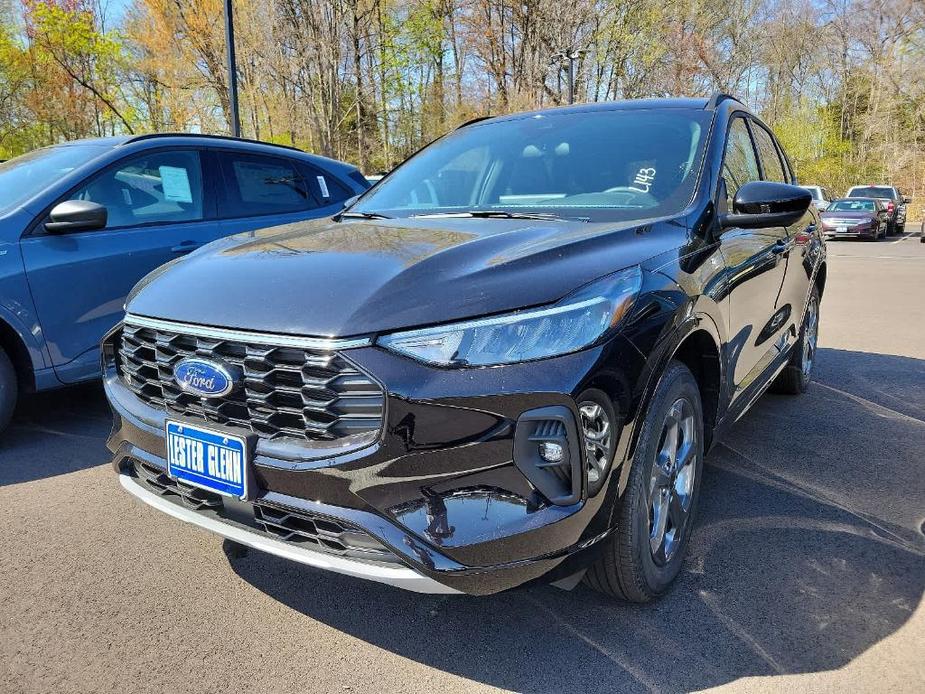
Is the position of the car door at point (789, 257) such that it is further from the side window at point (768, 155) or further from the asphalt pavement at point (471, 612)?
the asphalt pavement at point (471, 612)

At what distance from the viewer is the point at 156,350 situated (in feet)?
7.23

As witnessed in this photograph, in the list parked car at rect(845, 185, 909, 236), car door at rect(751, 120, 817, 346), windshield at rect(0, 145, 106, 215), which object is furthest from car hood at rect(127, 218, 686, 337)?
parked car at rect(845, 185, 909, 236)

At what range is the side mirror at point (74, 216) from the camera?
12.6 feet

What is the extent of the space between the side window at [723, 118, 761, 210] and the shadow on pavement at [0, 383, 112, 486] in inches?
130

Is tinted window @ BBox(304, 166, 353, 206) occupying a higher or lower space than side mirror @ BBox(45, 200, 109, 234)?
higher

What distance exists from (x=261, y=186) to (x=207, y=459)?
3.53m

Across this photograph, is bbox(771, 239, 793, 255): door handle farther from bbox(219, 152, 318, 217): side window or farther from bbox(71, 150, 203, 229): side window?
bbox(71, 150, 203, 229): side window

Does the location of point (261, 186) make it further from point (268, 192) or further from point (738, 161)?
point (738, 161)

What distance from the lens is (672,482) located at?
243cm

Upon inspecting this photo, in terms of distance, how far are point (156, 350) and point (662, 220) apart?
1714 millimetres

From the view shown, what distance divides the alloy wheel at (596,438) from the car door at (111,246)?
10.8 feet

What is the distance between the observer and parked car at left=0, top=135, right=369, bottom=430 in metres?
3.83

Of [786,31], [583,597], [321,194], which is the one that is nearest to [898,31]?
[786,31]

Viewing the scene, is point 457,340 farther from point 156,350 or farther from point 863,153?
point 863,153
